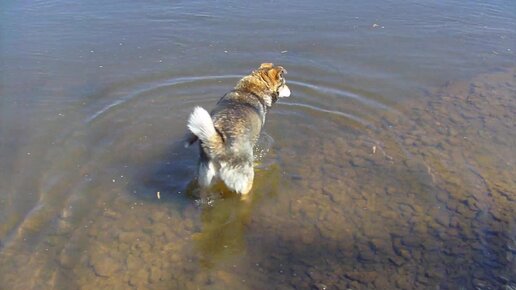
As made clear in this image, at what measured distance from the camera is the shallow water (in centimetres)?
526

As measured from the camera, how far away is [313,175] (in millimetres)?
6695

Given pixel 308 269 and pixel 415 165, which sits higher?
pixel 415 165

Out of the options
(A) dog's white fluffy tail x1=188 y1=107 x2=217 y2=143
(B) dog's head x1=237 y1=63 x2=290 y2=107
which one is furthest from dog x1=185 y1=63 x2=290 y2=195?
(B) dog's head x1=237 y1=63 x2=290 y2=107

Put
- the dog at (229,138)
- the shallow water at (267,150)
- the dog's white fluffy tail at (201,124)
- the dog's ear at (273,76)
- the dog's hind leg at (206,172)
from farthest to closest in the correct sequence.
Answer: the dog's ear at (273,76)
the dog's hind leg at (206,172)
the shallow water at (267,150)
the dog at (229,138)
the dog's white fluffy tail at (201,124)

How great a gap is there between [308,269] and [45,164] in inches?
150

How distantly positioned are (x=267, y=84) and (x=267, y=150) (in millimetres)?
986

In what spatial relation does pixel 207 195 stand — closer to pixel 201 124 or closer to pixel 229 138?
pixel 229 138

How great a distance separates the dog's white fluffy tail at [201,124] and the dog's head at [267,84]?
2.05m

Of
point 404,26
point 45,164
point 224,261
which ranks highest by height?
point 404,26

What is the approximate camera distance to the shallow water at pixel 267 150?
17.3ft

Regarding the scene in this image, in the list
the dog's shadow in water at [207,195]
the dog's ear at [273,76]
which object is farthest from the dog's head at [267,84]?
the dog's shadow in water at [207,195]

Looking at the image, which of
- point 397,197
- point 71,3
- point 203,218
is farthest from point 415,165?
point 71,3

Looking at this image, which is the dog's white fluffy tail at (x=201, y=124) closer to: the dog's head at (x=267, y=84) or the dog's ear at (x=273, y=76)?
the dog's head at (x=267, y=84)

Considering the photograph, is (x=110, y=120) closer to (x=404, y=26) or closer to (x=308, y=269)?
(x=308, y=269)
